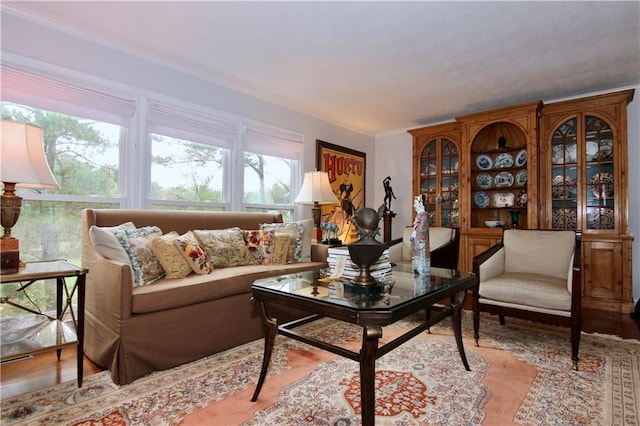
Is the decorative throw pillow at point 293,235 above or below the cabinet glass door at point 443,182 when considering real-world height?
below

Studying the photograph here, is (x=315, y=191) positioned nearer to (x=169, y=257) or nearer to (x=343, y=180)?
(x=343, y=180)

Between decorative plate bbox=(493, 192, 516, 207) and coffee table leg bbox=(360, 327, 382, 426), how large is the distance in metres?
3.71

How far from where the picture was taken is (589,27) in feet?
8.05

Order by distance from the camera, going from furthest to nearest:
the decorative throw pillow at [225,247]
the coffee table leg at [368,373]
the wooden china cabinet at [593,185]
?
the wooden china cabinet at [593,185], the decorative throw pillow at [225,247], the coffee table leg at [368,373]

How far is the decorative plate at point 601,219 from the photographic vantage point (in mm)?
3531

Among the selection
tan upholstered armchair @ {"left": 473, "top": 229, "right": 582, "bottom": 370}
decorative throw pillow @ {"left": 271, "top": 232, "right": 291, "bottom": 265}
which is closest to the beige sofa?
Result: decorative throw pillow @ {"left": 271, "top": 232, "right": 291, "bottom": 265}

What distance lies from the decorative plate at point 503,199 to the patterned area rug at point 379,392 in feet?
7.30

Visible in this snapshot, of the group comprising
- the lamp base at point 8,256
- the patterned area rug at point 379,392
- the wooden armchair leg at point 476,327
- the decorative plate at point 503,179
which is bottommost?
the patterned area rug at point 379,392

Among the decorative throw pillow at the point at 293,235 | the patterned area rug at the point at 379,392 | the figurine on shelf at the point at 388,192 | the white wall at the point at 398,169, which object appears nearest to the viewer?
the patterned area rug at the point at 379,392

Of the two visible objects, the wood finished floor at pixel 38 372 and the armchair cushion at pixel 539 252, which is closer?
the wood finished floor at pixel 38 372

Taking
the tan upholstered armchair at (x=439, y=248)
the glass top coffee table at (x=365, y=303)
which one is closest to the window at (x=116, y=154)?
the tan upholstered armchair at (x=439, y=248)

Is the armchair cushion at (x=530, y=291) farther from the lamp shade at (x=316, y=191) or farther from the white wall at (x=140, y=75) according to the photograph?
the white wall at (x=140, y=75)

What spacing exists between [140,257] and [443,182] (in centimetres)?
387

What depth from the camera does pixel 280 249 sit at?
2.95m
